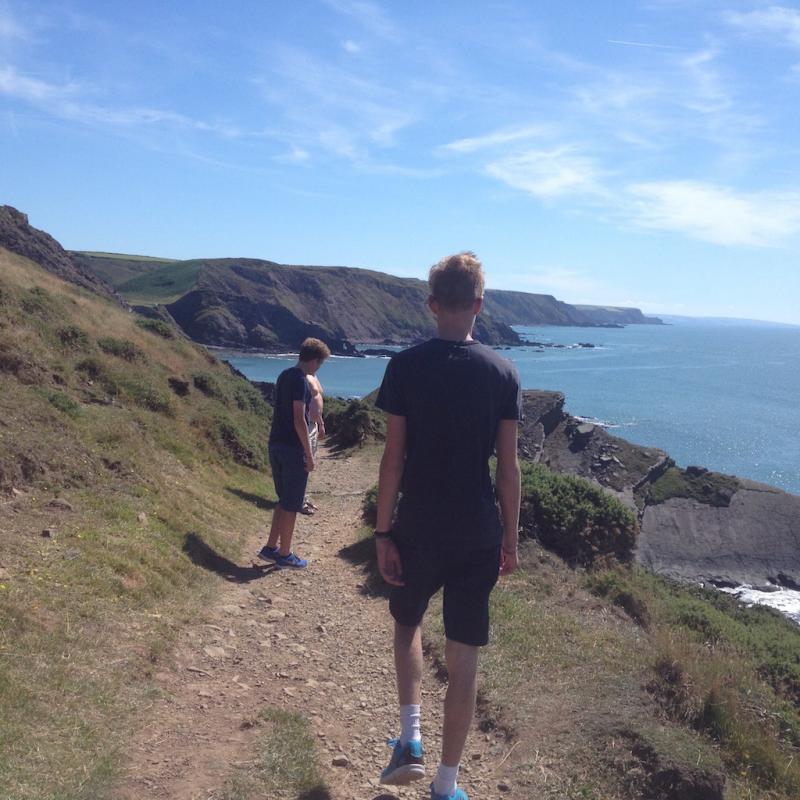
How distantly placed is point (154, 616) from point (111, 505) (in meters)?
2.12

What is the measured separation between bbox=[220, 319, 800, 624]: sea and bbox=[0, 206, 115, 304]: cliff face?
32.4m

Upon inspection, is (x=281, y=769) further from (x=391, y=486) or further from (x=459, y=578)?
(x=391, y=486)

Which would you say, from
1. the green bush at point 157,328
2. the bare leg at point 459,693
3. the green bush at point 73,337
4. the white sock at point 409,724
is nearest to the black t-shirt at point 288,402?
the white sock at point 409,724

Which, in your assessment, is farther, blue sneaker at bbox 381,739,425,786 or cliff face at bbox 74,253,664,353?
cliff face at bbox 74,253,664,353

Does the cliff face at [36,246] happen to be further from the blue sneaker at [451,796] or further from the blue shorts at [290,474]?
the blue sneaker at [451,796]

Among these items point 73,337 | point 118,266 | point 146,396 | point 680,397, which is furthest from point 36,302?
point 118,266

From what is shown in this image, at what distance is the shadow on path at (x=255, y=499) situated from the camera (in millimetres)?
11330

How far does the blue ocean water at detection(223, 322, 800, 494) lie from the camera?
61750 millimetres

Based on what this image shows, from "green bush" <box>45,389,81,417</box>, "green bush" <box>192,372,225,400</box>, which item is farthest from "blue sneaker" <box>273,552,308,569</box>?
"green bush" <box>192,372,225,400</box>

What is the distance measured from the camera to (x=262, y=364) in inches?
3895

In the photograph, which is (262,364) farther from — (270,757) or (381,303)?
(270,757)

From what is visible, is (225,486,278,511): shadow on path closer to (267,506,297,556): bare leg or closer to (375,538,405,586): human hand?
(267,506,297,556): bare leg

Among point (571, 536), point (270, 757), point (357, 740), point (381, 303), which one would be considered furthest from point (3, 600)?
point (381, 303)

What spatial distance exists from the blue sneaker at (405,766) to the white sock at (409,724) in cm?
2
